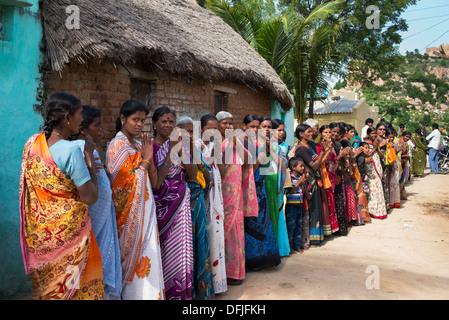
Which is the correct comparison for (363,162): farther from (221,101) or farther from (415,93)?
(415,93)

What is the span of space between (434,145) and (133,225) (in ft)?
48.3

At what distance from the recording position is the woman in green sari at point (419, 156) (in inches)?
579

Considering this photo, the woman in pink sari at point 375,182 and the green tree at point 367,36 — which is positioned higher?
the green tree at point 367,36

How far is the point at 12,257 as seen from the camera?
372 centimetres

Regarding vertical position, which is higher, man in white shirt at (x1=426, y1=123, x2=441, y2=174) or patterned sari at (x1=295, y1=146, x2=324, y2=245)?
man in white shirt at (x1=426, y1=123, x2=441, y2=174)

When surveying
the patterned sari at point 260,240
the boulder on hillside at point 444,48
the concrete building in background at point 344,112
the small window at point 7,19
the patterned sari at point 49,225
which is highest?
the boulder on hillside at point 444,48

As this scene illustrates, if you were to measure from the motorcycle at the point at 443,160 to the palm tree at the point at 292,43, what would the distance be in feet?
22.3

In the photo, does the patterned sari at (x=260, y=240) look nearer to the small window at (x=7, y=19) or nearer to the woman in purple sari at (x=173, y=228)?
the woman in purple sari at (x=173, y=228)

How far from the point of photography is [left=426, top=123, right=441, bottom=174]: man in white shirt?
14828 millimetres

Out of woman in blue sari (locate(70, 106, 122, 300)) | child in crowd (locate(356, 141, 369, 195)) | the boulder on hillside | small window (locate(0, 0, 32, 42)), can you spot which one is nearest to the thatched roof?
small window (locate(0, 0, 32, 42))

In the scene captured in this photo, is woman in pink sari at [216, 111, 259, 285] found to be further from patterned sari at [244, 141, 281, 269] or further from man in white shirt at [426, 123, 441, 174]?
man in white shirt at [426, 123, 441, 174]

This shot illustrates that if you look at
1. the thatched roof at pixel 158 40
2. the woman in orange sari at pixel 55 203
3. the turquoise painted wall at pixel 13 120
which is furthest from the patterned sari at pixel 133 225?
the thatched roof at pixel 158 40

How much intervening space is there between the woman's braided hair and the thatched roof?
1704 mm

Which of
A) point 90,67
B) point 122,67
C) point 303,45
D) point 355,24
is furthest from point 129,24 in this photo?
point 355,24
